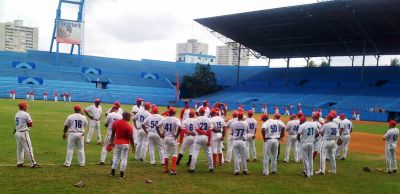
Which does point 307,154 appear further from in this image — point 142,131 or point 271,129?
point 142,131

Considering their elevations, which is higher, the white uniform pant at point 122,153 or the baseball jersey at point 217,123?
the baseball jersey at point 217,123

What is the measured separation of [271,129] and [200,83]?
229 feet

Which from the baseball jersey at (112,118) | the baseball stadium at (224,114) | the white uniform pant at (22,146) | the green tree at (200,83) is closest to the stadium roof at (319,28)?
the baseball stadium at (224,114)

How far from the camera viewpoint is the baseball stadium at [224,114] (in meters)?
13.2

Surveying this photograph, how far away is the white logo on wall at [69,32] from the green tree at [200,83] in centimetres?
2301

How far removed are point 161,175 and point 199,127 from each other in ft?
7.17

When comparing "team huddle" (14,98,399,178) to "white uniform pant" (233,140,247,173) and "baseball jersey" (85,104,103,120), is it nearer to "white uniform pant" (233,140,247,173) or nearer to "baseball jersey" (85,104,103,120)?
→ "white uniform pant" (233,140,247,173)

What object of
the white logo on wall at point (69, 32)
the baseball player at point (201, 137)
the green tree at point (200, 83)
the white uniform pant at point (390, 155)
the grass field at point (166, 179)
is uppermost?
the white logo on wall at point (69, 32)

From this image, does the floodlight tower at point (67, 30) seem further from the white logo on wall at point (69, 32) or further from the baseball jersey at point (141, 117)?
the baseball jersey at point (141, 117)

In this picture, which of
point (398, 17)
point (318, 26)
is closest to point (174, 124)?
point (398, 17)

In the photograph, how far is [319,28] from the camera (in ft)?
194

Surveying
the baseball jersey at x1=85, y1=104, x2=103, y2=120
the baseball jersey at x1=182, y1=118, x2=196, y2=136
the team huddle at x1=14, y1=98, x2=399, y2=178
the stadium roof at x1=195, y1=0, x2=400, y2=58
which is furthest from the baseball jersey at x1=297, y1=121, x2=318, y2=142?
the stadium roof at x1=195, y1=0, x2=400, y2=58

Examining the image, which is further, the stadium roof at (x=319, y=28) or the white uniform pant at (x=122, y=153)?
the stadium roof at (x=319, y=28)

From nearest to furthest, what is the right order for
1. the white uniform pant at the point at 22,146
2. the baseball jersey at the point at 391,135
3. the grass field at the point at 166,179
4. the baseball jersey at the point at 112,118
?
the grass field at the point at 166,179 → the white uniform pant at the point at 22,146 → the baseball jersey at the point at 112,118 → the baseball jersey at the point at 391,135
